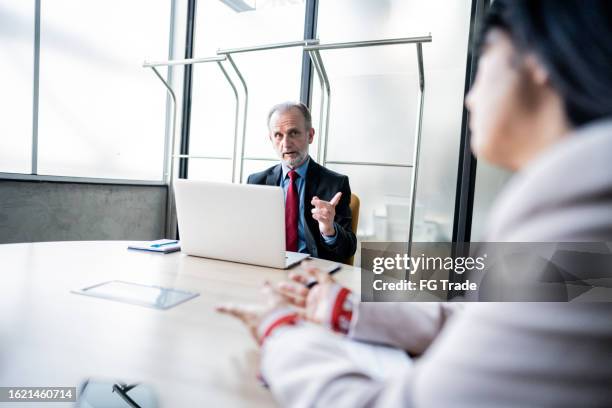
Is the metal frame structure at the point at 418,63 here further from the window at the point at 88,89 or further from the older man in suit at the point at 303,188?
the window at the point at 88,89

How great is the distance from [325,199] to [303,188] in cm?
13

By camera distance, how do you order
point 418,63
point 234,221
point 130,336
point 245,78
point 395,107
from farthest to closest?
point 245,78
point 395,107
point 418,63
point 234,221
point 130,336

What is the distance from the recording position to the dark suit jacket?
1.66 metres

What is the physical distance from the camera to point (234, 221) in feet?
4.00

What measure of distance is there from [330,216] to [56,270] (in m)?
0.92

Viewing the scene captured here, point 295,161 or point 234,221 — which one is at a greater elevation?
point 295,161

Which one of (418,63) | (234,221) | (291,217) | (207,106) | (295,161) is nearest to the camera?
(234,221)

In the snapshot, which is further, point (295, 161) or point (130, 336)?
point (295, 161)

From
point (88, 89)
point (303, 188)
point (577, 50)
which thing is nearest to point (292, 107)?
point (303, 188)

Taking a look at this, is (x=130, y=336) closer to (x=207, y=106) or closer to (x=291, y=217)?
(x=291, y=217)

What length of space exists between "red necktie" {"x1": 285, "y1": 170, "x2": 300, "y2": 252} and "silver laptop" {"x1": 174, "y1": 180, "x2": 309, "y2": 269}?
0.44 meters

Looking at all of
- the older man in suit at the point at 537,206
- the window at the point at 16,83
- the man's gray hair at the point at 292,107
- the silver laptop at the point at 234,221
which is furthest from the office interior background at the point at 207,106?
the older man in suit at the point at 537,206

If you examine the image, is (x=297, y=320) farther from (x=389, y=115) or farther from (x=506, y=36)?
(x=389, y=115)

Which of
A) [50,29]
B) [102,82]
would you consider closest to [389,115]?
[102,82]
